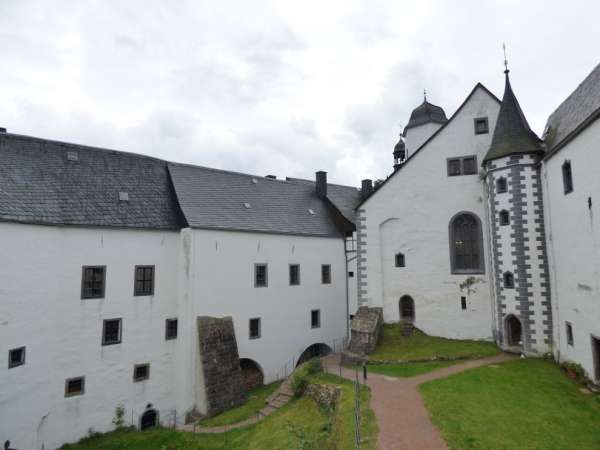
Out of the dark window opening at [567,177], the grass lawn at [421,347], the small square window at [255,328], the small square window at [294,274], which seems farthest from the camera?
the small square window at [294,274]

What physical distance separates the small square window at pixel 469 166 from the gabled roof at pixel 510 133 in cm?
147

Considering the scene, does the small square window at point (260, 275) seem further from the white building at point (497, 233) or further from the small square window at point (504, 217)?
the small square window at point (504, 217)

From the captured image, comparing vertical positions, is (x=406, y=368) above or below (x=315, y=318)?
below

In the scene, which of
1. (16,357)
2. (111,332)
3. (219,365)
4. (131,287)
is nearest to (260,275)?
(219,365)

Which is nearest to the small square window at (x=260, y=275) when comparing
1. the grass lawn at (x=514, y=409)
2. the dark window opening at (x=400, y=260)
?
the dark window opening at (x=400, y=260)

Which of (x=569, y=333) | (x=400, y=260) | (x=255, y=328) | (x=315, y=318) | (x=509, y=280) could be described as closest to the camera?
(x=569, y=333)

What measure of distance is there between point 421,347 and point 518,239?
6231 mm

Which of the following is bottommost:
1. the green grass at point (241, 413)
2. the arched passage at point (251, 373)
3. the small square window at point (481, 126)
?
the green grass at point (241, 413)

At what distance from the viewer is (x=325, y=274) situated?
2420cm

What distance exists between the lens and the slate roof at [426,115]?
2830 cm

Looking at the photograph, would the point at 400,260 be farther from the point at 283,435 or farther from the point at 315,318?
the point at 283,435

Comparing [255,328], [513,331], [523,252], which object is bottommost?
[255,328]

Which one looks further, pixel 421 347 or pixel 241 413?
pixel 421 347

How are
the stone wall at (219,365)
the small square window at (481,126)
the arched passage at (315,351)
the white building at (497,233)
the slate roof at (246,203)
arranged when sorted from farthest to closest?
the arched passage at (315,351) < the slate roof at (246,203) < the small square window at (481,126) < the stone wall at (219,365) < the white building at (497,233)
